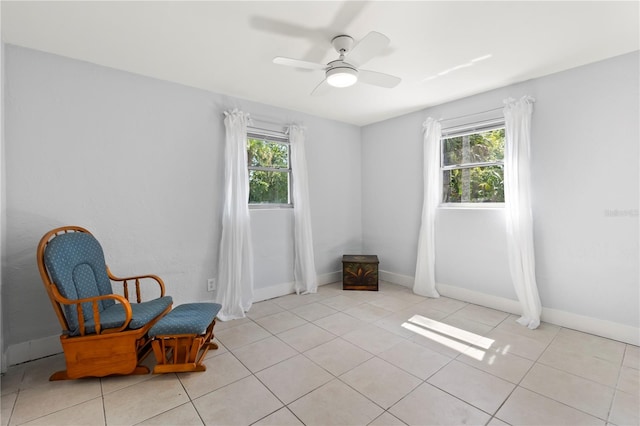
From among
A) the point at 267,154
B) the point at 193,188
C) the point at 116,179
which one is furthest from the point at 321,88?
the point at 116,179

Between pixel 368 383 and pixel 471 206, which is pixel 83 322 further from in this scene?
pixel 471 206

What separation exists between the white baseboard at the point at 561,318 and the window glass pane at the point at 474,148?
5.27ft

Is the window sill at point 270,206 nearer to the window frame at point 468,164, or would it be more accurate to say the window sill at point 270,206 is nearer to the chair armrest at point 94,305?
the chair armrest at point 94,305

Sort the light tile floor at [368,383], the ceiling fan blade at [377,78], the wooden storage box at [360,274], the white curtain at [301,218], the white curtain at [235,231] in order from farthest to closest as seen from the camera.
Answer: the wooden storage box at [360,274] → the white curtain at [301,218] → the white curtain at [235,231] → the ceiling fan blade at [377,78] → the light tile floor at [368,383]

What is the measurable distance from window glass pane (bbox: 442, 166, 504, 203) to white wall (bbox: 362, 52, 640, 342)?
191mm

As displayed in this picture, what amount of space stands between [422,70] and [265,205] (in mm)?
2324

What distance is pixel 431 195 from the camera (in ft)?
12.0

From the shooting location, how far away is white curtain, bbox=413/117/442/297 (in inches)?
144

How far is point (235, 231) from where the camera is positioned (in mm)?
3170

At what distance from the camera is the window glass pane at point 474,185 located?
129 inches

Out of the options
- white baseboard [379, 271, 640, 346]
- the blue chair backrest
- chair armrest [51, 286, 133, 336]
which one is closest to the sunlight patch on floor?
white baseboard [379, 271, 640, 346]

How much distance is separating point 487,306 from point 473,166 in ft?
5.46

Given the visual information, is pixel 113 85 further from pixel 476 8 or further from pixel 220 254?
pixel 476 8

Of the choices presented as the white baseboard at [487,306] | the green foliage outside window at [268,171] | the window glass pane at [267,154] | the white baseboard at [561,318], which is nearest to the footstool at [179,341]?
the white baseboard at [487,306]
